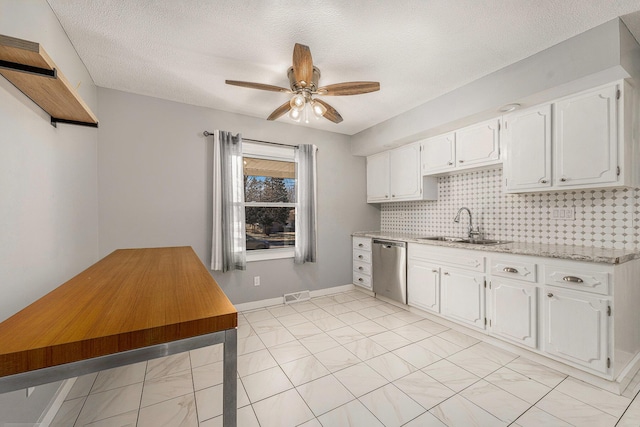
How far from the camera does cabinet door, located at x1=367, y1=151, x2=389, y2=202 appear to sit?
4016 mm


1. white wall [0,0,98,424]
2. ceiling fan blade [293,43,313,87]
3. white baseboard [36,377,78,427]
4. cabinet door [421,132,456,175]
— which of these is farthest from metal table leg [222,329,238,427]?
cabinet door [421,132,456,175]

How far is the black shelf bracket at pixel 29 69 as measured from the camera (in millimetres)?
1055

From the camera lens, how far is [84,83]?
2.29 meters

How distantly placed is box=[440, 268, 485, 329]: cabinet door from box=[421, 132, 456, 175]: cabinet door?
4.12 ft

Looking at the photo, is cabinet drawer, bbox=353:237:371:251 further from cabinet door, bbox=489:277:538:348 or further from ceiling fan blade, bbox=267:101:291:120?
ceiling fan blade, bbox=267:101:291:120

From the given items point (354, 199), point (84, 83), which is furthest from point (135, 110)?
point (354, 199)

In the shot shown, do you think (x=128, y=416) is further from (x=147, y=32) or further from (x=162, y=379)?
(x=147, y=32)

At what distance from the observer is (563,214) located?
2.41 metres

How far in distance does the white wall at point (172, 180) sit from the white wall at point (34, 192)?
0.53m

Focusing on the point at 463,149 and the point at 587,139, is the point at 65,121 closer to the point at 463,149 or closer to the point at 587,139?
the point at 463,149

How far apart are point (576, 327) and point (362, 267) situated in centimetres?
249

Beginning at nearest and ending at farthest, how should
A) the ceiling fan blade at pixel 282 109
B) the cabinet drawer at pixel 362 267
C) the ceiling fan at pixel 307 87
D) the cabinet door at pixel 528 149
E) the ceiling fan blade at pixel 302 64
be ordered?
the ceiling fan blade at pixel 302 64 < the ceiling fan at pixel 307 87 < the cabinet door at pixel 528 149 < the ceiling fan blade at pixel 282 109 < the cabinet drawer at pixel 362 267

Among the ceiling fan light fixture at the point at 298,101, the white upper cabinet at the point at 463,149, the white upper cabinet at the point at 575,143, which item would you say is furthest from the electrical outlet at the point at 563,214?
the ceiling fan light fixture at the point at 298,101

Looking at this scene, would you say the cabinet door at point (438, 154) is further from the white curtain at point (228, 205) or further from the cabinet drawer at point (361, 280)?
the white curtain at point (228, 205)
